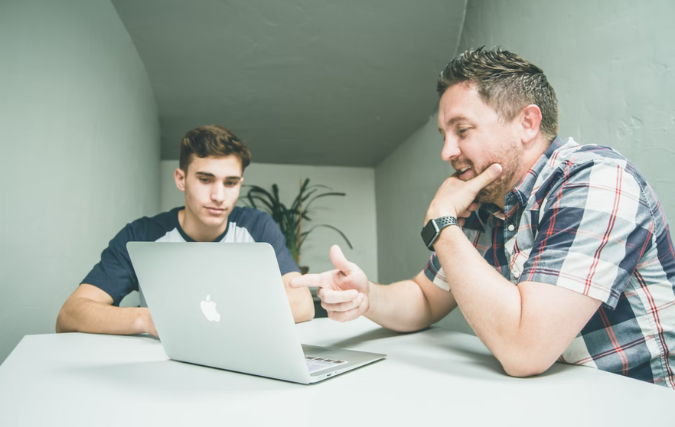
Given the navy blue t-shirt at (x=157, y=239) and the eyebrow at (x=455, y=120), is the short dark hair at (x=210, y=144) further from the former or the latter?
the eyebrow at (x=455, y=120)

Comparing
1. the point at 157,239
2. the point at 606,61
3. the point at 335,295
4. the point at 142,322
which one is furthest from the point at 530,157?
the point at 157,239

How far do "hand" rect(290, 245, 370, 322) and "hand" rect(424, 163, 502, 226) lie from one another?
0.25 metres

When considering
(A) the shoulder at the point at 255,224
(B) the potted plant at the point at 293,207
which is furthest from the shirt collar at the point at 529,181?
(B) the potted plant at the point at 293,207

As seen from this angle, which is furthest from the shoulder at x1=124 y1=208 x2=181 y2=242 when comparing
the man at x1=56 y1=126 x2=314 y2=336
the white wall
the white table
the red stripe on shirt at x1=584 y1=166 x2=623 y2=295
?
the white wall

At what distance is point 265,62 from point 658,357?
8.18ft

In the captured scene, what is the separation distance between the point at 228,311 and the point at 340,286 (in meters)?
0.37

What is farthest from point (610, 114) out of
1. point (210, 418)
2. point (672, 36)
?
point (210, 418)

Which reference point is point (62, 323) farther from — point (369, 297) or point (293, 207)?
point (293, 207)

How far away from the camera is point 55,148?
5.48 feet

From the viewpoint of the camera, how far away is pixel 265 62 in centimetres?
279

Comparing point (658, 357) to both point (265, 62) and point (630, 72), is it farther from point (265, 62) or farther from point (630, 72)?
point (265, 62)

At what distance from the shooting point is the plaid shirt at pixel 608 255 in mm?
856

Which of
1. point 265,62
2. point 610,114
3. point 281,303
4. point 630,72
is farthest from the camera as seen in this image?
point 265,62

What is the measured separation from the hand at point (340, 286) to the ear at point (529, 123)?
0.59 metres
